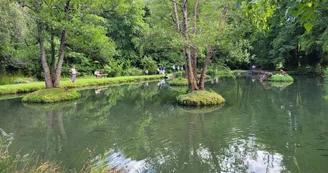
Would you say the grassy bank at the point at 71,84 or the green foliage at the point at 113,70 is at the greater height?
the green foliage at the point at 113,70

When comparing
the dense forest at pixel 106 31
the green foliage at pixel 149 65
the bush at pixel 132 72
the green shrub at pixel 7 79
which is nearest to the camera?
the dense forest at pixel 106 31

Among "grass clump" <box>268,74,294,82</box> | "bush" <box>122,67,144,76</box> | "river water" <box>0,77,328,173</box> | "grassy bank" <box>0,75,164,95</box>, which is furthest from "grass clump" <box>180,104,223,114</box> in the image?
"bush" <box>122,67,144,76</box>

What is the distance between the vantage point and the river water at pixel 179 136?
5969 mm

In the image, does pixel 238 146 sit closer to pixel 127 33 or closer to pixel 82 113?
pixel 82 113

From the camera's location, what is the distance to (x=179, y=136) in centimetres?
801

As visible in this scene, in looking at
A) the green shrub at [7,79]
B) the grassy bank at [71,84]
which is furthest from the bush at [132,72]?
the green shrub at [7,79]

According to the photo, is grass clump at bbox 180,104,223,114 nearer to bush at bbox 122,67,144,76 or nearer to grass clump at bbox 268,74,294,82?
grass clump at bbox 268,74,294,82

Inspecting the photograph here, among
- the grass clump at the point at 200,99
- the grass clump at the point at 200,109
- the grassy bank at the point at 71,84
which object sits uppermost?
the grassy bank at the point at 71,84

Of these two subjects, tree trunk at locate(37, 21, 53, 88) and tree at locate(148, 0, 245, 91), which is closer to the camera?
tree at locate(148, 0, 245, 91)

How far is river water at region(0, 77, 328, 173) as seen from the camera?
5969mm

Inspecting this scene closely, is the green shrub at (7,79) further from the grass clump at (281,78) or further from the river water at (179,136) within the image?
the grass clump at (281,78)

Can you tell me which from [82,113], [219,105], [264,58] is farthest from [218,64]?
[264,58]

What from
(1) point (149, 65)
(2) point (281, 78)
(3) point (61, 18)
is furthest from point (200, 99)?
(1) point (149, 65)

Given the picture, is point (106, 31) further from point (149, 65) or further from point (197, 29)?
point (149, 65)
